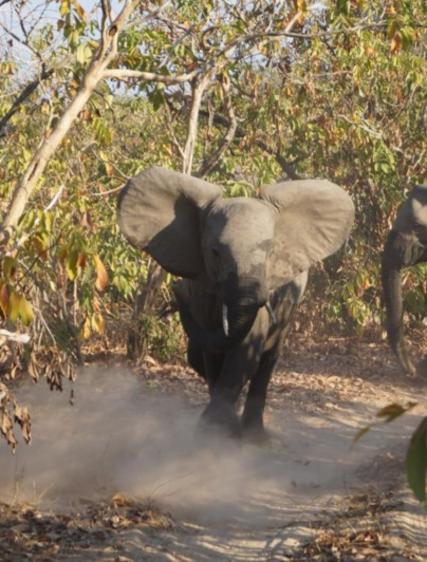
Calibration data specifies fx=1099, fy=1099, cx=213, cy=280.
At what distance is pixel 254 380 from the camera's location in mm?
9359

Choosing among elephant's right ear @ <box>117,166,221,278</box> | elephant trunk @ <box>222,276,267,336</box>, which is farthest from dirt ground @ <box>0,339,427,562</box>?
elephant's right ear @ <box>117,166,221,278</box>

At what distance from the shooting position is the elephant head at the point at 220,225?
8.12 meters

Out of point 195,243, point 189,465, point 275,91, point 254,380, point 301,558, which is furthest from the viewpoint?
point 275,91

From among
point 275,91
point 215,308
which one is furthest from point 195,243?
point 275,91

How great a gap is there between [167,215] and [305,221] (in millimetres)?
1125

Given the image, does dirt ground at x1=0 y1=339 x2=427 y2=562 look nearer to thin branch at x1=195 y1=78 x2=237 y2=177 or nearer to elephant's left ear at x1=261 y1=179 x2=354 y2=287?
elephant's left ear at x1=261 y1=179 x2=354 y2=287

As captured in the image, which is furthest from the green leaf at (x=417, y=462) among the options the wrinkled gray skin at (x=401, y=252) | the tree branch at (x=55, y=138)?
the wrinkled gray skin at (x=401, y=252)

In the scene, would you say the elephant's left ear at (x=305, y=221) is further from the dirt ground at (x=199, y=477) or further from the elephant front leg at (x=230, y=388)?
the dirt ground at (x=199, y=477)

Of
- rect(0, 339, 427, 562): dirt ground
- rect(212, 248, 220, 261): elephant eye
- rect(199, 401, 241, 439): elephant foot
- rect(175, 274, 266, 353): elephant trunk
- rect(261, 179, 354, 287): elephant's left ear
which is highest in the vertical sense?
rect(261, 179, 354, 287): elephant's left ear

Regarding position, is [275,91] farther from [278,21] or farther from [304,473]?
[304,473]

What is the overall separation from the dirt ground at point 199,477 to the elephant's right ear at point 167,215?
136 cm

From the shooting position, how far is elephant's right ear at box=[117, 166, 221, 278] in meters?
8.60

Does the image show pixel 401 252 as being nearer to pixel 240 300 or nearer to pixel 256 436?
pixel 256 436

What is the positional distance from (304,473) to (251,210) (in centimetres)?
202
